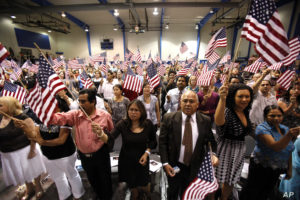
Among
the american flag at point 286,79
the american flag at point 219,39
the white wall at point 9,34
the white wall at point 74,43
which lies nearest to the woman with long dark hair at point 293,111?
the american flag at point 286,79

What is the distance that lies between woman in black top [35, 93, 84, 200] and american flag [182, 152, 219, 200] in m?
1.89

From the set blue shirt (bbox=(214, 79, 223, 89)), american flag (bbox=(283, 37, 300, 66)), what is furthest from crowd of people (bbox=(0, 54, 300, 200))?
blue shirt (bbox=(214, 79, 223, 89))

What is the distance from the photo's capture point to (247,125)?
2.10 m

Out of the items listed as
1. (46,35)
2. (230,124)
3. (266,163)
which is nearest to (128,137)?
(230,124)

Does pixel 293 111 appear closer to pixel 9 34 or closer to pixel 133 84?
pixel 133 84

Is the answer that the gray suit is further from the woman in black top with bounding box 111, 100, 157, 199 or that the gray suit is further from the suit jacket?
the woman in black top with bounding box 111, 100, 157, 199

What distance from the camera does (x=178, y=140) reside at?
78.8 inches

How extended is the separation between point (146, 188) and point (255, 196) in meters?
1.79

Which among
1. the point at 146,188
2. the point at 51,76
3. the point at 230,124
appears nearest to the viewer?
Result: the point at 51,76

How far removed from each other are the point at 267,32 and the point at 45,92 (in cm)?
293

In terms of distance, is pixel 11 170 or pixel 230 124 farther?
pixel 11 170

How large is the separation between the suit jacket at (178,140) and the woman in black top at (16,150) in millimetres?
1949

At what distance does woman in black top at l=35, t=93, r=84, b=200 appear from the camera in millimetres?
2131

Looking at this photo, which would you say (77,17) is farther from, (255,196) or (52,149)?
(255,196)
